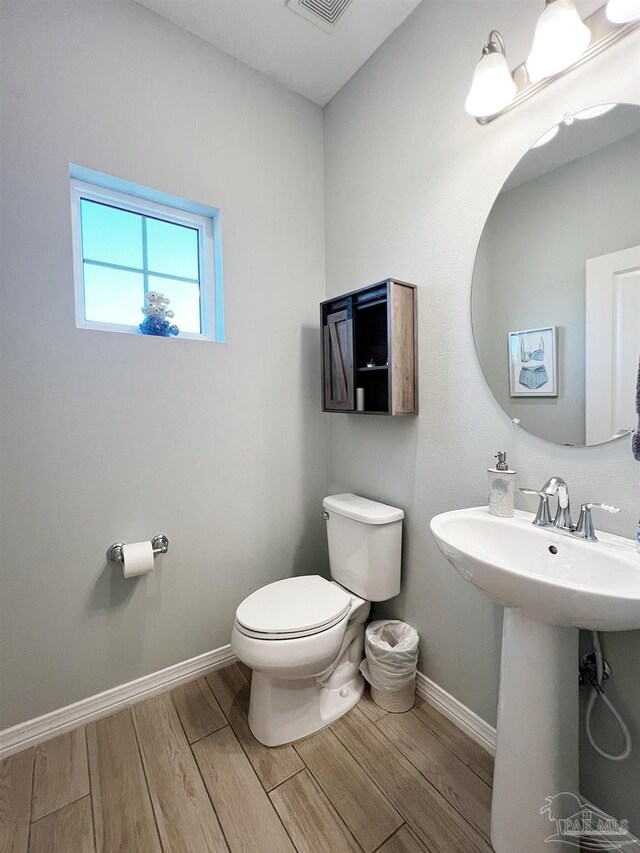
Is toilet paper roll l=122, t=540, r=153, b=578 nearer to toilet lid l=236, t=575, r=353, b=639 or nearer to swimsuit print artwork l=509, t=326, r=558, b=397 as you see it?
toilet lid l=236, t=575, r=353, b=639

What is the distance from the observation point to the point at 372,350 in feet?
5.56

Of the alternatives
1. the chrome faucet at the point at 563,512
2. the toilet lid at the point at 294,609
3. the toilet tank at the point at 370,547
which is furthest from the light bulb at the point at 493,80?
A: the toilet lid at the point at 294,609

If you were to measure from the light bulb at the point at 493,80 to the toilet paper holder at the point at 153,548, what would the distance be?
1835 mm

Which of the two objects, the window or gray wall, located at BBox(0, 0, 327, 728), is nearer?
gray wall, located at BBox(0, 0, 327, 728)

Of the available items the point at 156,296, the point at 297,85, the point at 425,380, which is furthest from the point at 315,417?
the point at 297,85

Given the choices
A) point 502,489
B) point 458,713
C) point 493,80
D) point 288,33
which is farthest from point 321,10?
point 458,713

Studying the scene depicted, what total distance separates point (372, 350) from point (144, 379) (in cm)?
96

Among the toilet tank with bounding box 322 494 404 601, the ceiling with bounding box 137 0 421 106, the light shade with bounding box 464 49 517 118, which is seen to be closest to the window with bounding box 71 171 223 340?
the ceiling with bounding box 137 0 421 106

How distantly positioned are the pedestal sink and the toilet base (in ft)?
2.00

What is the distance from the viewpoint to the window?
150 centimetres

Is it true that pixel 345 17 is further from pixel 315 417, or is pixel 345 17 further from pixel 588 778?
pixel 588 778

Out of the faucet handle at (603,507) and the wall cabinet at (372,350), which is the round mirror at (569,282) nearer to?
the faucet handle at (603,507)

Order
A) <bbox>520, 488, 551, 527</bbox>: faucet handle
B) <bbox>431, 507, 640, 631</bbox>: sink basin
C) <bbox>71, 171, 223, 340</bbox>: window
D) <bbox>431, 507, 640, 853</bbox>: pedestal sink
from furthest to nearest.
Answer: <bbox>71, 171, 223, 340</bbox>: window → <bbox>520, 488, 551, 527</bbox>: faucet handle → <bbox>431, 507, 640, 853</bbox>: pedestal sink → <bbox>431, 507, 640, 631</bbox>: sink basin

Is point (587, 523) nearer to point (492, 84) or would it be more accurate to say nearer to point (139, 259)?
point (492, 84)
